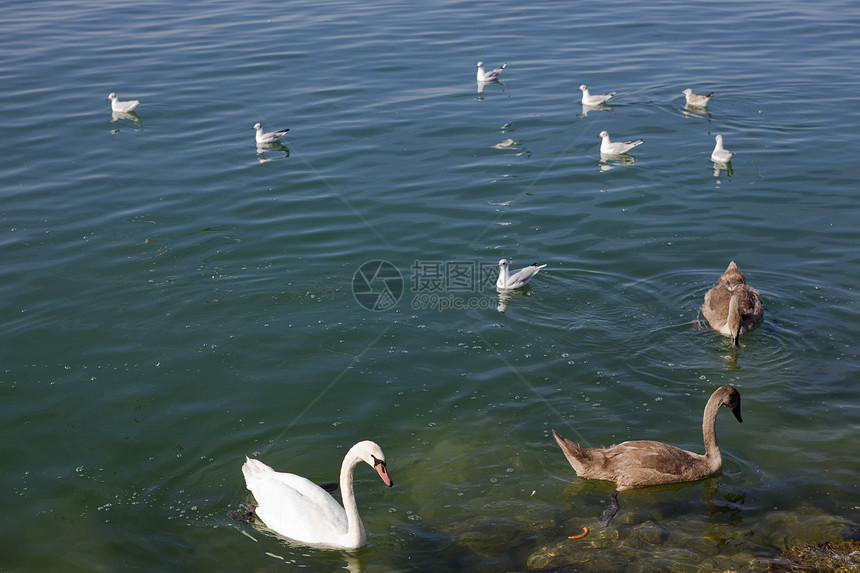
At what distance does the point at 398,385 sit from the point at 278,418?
5.63 feet

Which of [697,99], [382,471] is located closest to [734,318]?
[382,471]

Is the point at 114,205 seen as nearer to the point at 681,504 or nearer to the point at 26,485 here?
the point at 26,485

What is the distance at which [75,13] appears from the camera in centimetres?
3619

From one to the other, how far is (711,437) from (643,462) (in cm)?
95

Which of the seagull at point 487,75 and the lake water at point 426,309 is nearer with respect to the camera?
the lake water at point 426,309

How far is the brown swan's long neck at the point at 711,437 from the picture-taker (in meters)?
8.98

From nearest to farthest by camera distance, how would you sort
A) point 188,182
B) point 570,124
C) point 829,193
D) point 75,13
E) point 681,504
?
1. point 681,504
2. point 829,193
3. point 188,182
4. point 570,124
5. point 75,13

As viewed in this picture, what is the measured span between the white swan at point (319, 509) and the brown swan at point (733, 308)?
19.2 ft

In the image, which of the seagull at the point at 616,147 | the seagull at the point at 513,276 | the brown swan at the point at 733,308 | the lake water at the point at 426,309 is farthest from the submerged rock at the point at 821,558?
the seagull at the point at 616,147

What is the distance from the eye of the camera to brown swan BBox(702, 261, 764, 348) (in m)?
11.3

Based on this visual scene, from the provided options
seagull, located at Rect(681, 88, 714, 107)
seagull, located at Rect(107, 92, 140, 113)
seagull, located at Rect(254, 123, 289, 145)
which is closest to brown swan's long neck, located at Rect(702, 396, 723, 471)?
seagull, located at Rect(254, 123, 289, 145)

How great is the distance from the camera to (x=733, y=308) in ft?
36.9

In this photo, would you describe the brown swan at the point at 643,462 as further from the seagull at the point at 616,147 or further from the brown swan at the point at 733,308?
the seagull at the point at 616,147

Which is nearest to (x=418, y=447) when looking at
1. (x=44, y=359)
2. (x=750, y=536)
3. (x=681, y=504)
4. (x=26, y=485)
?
(x=681, y=504)
